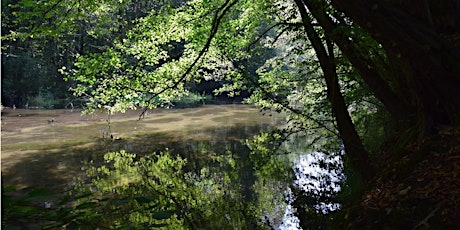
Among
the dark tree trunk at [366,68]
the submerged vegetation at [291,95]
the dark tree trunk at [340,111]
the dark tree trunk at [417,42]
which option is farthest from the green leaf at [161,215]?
the dark tree trunk at [340,111]

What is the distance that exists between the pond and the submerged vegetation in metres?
0.10

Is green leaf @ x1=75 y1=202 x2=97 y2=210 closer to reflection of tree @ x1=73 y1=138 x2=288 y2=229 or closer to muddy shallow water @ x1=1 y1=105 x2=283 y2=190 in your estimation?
reflection of tree @ x1=73 y1=138 x2=288 y2=229

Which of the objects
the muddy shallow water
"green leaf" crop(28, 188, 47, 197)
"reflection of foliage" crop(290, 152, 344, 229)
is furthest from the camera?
A: the muddy shallow water

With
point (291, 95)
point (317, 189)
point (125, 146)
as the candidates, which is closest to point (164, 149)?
point (125, 146)

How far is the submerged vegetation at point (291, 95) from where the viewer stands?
316 centimetres

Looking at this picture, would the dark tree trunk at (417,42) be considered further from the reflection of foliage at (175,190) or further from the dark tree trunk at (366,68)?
the reflection of foliage at (175,190)

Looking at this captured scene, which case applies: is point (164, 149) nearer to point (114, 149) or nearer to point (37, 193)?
point (114, 149)

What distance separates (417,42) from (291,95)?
5.54 m

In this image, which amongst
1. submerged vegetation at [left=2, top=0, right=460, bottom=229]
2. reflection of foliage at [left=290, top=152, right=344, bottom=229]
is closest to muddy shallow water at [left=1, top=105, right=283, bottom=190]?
submerged vegetation at [left=2, top=0, right=460, bottom=229]

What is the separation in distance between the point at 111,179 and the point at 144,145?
15.1ft

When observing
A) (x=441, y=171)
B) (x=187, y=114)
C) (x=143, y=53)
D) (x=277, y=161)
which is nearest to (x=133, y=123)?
(x=187, y=114)

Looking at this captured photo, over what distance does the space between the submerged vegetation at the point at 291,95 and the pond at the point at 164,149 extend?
10 centimetres

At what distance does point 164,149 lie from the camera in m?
14.0

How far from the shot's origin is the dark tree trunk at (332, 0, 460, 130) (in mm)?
3164
